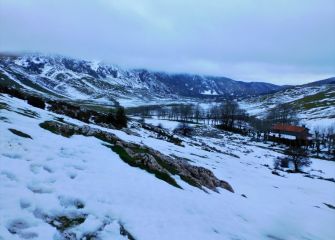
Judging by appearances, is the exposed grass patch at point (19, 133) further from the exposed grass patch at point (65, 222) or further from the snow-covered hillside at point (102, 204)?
the exposed grass patch at point (65, 222)

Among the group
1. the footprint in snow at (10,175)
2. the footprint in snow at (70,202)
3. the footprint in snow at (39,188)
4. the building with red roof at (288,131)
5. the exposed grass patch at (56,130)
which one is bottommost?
the building with red roof at (288,131)

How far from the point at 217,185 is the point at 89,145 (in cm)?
1128

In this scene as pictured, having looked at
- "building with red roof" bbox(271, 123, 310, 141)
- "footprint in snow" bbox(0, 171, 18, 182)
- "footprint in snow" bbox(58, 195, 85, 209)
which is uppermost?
"footprint in snow" bbox(0, 171, 18, 182)

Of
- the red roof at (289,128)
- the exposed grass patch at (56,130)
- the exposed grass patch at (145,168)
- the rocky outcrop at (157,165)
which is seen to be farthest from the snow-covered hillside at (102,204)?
the red roof at (289,128)

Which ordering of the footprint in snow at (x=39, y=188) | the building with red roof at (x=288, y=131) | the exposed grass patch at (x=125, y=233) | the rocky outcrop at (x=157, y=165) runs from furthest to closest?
1. the building with red roof at (x=288, y=131)
2. the rocky outcrop at (x=157, y=165)
3. the footprint in snow at (x=39, y=188)
4. the exposed grass patch at (x=125, y=233)

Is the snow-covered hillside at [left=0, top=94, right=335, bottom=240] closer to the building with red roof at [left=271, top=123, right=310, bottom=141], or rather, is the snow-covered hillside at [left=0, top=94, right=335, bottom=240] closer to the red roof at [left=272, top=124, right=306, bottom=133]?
the building with red roof at [left=271, top=123, right=310, bottom=141]

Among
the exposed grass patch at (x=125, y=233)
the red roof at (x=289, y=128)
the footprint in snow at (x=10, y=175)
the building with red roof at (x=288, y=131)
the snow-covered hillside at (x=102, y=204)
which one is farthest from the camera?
the red roof at (x=289, y=128)

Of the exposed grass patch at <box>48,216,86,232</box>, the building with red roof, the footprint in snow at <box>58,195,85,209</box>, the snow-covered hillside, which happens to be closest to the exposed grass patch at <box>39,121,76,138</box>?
the snow-covered hillside

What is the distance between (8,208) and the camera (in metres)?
10.9

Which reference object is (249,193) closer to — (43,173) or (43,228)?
(43,173)

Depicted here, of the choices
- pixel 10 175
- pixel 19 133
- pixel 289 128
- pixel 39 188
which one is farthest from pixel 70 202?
pixel 289 128

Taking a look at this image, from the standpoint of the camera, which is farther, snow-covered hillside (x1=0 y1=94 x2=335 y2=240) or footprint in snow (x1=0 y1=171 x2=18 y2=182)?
footprint in snow (x1=0 y1=171 x2=18 y2=182)

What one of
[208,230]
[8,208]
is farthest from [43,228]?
[208,230]

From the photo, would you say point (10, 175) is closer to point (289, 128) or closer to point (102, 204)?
point (102, 204)
